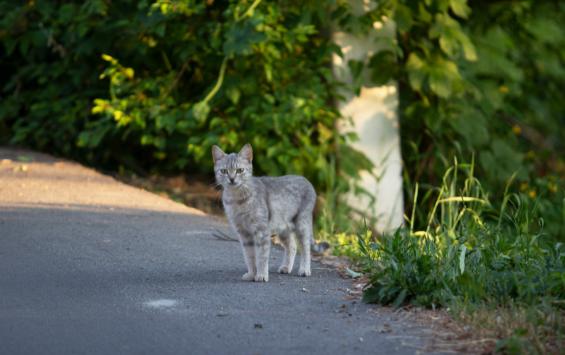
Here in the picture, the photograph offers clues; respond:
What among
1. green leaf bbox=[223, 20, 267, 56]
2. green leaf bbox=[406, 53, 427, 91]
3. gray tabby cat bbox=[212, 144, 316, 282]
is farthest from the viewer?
green leaf bbox=[406, 53, 427, 91]

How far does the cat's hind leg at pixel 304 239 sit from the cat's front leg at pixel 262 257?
0.40 meters

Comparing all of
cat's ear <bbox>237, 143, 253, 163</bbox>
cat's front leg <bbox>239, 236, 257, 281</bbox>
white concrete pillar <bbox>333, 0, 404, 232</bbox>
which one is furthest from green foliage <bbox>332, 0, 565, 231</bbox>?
cat's front leg <bbox>239, 236, 257, 281</bbox>

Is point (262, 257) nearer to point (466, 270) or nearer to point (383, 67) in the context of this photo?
point (466, 270)

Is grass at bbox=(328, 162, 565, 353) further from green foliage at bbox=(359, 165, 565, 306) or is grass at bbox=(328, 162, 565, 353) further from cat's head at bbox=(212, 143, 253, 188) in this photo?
cat's head at bbox=(212, 143, 253, 188)

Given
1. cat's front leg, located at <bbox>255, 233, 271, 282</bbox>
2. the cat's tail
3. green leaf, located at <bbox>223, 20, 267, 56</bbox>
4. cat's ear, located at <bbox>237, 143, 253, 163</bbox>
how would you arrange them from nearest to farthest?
cat's front leg, located at <bbox>255, 233, 271, 282</bbox>, cat's ear, located at <bbox>237, 143, 253, 163</bbox>, the cat's tail, green leaf, located at <bbox>223, 20, 267, 56</bbox>

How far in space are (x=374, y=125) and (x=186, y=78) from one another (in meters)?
2.56

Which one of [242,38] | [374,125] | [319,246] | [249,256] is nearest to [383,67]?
[374,125]

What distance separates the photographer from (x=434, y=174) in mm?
12812

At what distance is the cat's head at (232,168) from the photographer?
7223mm

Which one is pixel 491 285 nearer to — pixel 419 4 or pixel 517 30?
pixel 419 4

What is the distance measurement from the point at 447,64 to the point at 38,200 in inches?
202

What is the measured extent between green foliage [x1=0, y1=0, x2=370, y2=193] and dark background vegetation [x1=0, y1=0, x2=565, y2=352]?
2cm

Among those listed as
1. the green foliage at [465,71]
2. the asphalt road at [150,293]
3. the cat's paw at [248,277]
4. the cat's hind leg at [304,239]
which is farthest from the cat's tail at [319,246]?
the green foliage at [465,71]

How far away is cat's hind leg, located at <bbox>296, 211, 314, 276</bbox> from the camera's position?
7.46 meters
